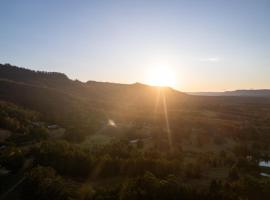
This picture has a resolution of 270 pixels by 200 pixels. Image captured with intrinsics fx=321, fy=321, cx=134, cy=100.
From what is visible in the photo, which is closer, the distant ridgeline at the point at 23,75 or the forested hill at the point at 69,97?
the forested hill at the point at 69,97

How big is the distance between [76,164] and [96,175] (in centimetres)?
176

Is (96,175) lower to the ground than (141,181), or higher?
lower

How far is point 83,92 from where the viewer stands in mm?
111375

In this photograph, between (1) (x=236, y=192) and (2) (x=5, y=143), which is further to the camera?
(2) (x=5, y=143)

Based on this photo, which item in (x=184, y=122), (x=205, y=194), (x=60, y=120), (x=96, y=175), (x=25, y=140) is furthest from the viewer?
(x=184, y=122)

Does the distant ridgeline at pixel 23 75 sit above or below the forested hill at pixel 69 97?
above

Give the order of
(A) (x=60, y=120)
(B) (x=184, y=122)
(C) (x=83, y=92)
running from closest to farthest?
(A) (x=60, y=120)
(B) (x=184, y=122)
(C) (x=83, y=92)

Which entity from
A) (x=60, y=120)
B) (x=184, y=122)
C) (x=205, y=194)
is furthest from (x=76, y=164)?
(x=184, y=122)

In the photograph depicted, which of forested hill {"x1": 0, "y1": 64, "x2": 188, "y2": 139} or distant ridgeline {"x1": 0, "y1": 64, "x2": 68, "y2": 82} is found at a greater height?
distant ridgeline {"x1": 0, "y1": 64, "x2": 68, "y2": 82}

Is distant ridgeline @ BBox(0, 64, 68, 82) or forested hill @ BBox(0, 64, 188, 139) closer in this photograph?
forested hill @ BBox(0, 64, 188, 139)

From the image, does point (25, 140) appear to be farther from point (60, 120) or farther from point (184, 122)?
point (184, 122)

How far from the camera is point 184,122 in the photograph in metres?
56.6

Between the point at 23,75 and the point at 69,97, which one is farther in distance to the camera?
the point at 23,75

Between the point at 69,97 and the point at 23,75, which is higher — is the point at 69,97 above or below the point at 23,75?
below
